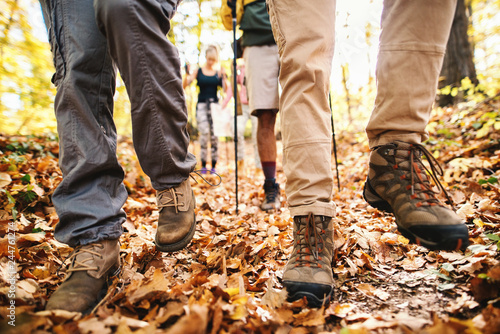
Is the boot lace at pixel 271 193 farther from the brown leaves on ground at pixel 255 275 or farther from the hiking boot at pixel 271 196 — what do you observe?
the brown leaves on ground at pixel 255 275

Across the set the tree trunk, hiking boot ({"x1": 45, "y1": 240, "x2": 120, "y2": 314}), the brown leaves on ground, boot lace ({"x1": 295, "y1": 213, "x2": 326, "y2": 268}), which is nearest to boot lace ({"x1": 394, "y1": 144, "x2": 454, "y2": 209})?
the brown leaves on ground

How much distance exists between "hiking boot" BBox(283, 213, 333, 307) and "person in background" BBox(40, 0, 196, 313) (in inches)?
23.0

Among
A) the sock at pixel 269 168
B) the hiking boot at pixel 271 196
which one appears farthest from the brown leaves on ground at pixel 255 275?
the sock at pixel 269 168

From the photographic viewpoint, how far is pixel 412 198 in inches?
47.7

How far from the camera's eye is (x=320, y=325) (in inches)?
38.9

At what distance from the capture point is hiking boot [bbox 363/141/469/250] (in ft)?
3.47

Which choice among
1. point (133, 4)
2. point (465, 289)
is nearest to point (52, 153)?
point (133, 4)

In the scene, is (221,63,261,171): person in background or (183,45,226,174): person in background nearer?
(221,63,261,171): person in background

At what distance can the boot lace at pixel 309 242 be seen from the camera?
4.04ft

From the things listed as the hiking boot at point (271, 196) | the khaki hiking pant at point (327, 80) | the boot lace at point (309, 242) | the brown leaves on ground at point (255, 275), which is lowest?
the hiking boot at point (271, 196)

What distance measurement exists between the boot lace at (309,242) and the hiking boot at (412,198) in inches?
14.8

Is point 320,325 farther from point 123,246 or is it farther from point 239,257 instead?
point 123,246

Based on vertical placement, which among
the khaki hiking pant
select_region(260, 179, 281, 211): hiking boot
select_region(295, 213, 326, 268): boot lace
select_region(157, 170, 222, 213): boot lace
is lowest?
select_region(260, 179, 281, 211): hiking boot

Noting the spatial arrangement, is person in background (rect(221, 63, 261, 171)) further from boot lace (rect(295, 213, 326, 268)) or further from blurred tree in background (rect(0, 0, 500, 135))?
boot lace (rect(295, 213, 326, 268))
